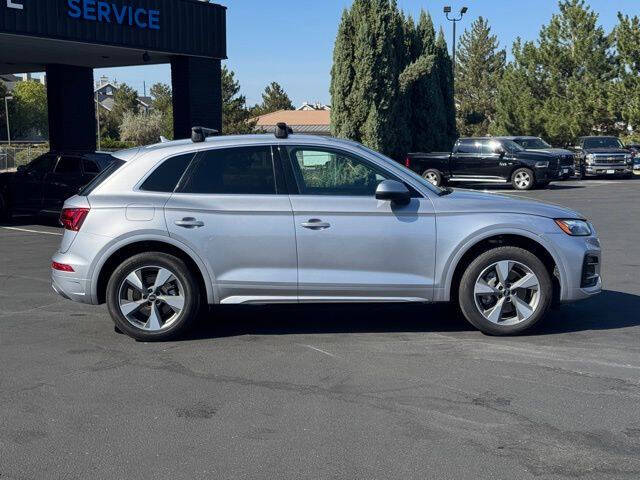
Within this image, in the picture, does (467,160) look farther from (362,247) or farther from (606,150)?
(362,247)

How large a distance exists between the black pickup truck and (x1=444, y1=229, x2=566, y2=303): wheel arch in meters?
20.1

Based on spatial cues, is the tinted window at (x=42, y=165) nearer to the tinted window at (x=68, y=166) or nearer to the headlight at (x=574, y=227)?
the tinted window at (x=68, y=166)

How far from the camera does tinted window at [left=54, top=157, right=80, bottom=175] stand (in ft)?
49.3

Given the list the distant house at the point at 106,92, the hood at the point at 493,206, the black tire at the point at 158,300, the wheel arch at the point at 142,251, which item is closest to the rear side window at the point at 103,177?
the wheel arch at the point at 142,251

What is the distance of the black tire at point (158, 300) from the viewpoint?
667cm

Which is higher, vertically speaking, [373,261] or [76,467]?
[373,261]

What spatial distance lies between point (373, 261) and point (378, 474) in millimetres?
2753

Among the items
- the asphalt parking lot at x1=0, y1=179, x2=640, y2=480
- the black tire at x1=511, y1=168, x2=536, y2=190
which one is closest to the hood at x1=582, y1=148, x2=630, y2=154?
the black tire at x1=511, y1=168, x2=536, y2=190

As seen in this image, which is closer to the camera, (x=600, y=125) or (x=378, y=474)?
(x=378, y=474)

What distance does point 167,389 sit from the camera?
18.0 feet

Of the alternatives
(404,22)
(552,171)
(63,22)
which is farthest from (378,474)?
(404,22)

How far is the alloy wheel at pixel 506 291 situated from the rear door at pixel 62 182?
10169mm

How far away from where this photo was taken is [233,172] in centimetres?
688

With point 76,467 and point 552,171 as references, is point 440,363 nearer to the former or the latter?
point 76,467
